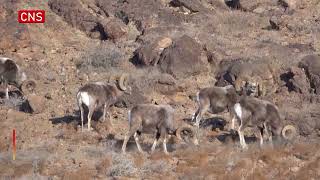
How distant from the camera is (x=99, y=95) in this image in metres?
19.4

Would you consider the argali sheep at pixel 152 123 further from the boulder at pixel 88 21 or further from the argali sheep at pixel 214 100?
the boulder at pixel 88 21

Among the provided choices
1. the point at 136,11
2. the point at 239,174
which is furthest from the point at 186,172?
the point at 136,11

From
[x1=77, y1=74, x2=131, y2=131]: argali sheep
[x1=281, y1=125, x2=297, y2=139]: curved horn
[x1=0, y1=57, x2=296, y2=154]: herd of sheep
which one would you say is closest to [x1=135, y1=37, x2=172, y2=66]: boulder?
[x1=0, y1=57, x2=296, y2=154]: herd of sheep

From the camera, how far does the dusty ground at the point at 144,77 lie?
15.8 m

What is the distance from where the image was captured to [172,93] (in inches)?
926

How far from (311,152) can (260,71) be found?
322 inches

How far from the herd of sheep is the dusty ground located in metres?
0.51

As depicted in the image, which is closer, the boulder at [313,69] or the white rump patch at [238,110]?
the white rump patch at [238,110]

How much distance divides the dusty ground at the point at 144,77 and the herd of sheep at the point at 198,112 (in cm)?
51

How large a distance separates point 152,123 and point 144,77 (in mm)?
8240

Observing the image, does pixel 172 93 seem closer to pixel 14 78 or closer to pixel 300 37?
pixel 14 78

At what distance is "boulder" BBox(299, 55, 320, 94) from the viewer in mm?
22969

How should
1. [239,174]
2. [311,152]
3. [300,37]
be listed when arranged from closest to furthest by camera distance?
[239,174] → [311,152] → [300,37]

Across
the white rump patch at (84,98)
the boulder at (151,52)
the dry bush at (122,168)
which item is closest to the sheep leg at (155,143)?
the dry bush at (122,168)
